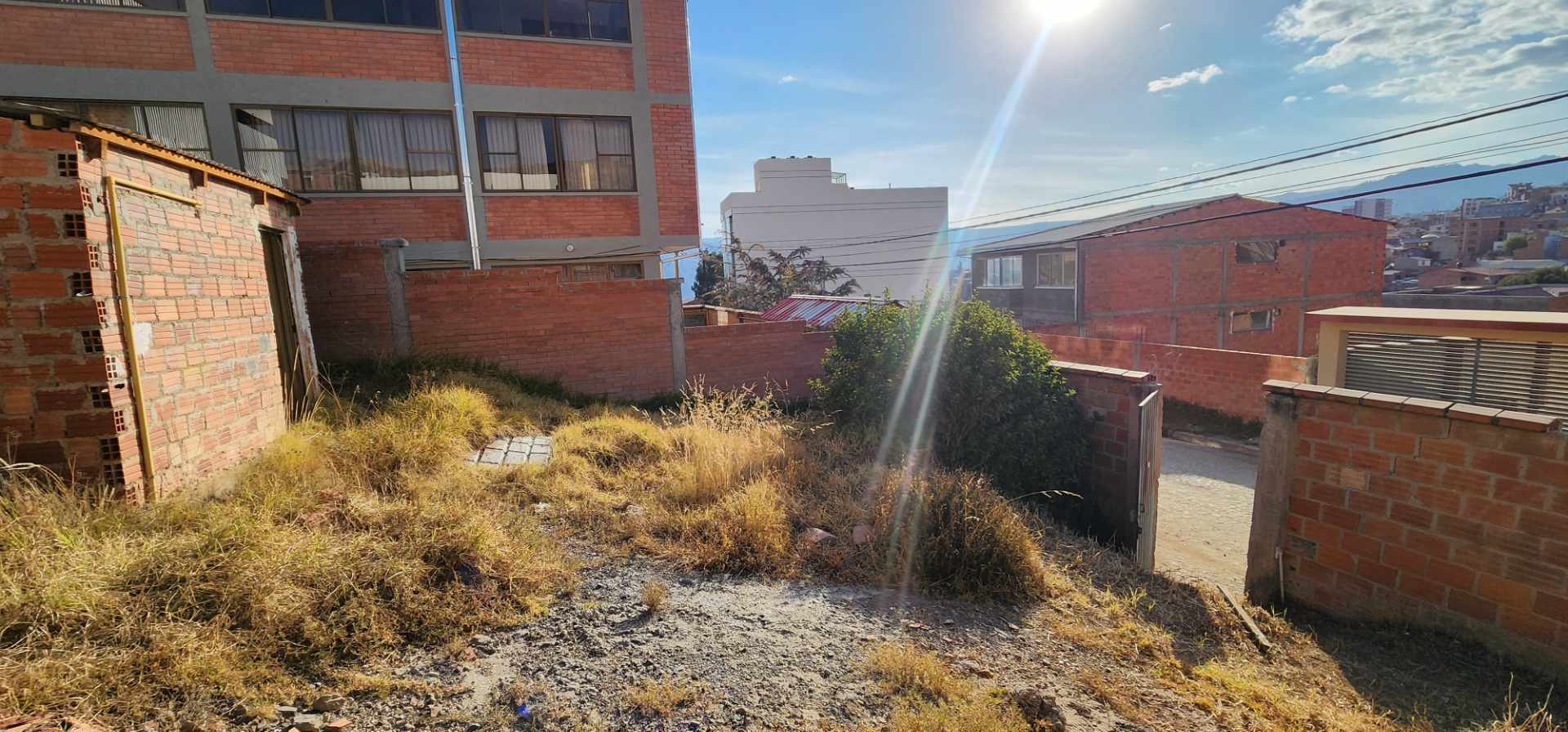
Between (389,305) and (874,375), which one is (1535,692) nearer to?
(874,375)

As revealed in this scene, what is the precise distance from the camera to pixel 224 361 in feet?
17.0

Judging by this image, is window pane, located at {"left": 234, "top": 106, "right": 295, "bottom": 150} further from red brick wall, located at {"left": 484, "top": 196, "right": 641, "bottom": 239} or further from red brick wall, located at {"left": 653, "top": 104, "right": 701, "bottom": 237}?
red brick wall, located at {"left": 653, "top": 104, "right": 701, "bottom": 237}

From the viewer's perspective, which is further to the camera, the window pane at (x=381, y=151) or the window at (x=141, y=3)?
the window pane at (x=381, y=151)

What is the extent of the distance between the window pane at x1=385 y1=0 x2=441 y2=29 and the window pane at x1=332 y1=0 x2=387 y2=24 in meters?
0.13

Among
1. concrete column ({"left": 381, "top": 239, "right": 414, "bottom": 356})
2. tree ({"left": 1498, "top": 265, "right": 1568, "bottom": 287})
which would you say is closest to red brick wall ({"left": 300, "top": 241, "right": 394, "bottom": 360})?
concrete column ({"left": 381, "top": 239, "right": 414, "bottom": 356})

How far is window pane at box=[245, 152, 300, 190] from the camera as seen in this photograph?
34.2ft

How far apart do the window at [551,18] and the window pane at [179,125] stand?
4215 millimetres

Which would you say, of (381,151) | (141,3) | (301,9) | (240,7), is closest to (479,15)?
(301,9)

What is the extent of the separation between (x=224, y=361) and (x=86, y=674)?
11.0 feet

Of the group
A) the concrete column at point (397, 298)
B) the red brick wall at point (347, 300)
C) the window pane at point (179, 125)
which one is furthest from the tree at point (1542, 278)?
the window pane at point (179, 125)

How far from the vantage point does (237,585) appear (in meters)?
3.15

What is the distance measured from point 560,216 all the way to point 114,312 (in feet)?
27.5

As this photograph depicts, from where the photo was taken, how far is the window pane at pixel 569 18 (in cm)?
1153

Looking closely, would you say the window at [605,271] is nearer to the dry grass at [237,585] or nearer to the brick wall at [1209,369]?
the dry grass at [237,585]
